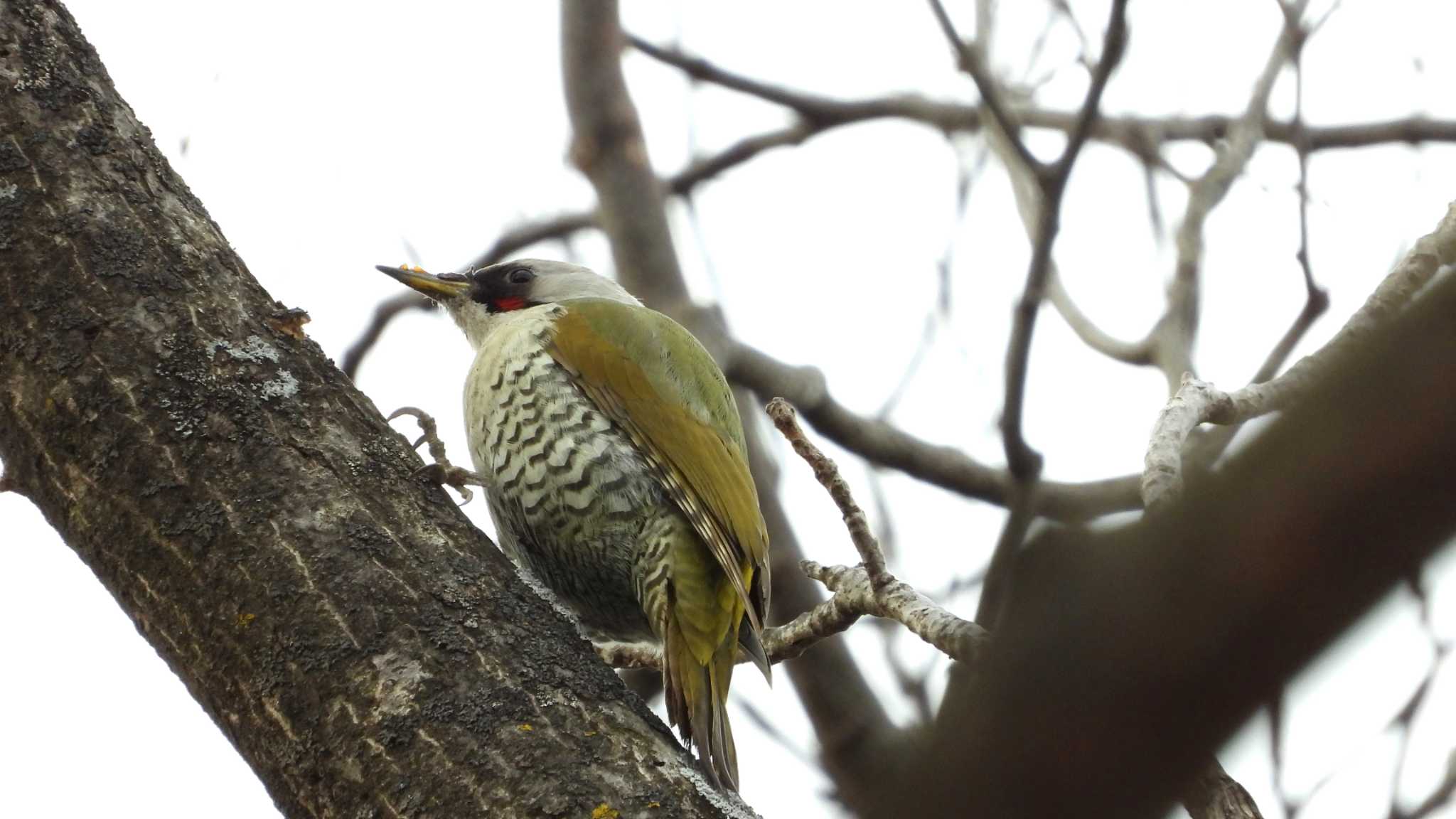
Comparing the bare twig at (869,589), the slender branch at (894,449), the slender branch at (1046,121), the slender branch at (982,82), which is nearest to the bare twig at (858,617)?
the bare twig at (869,589)

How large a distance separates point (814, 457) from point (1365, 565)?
67.5 inches

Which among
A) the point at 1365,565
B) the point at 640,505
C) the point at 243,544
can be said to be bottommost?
the point at 1365,565

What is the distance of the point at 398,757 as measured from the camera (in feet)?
6.22

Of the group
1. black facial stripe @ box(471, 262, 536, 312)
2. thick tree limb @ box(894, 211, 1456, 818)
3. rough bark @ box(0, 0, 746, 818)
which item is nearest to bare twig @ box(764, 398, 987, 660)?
rough bark @ box(0, 0, 746, 818)

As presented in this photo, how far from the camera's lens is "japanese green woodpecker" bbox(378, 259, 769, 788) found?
10.7ft

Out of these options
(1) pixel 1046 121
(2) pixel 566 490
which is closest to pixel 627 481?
(2) pixel 566 490

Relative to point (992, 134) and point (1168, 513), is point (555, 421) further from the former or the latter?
point (1168, 513)

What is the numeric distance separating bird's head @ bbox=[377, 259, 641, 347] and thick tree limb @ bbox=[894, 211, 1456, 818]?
3556 millimetres

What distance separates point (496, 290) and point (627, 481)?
1173 millimetres

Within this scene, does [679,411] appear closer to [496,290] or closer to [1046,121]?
[496,290]

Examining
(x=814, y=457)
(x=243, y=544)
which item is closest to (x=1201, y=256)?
(x=814, y=457)

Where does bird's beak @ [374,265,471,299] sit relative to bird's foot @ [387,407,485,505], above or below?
above

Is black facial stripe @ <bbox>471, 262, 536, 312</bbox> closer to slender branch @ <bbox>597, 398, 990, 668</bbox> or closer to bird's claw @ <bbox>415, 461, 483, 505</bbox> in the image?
bird's claw @ <bbox>415, 461, 483, 505</bbox>

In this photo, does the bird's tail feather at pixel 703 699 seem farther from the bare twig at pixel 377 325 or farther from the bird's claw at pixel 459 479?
the bare twig at pixel 377 325
